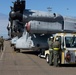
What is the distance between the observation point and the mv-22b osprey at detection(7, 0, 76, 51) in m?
23.2

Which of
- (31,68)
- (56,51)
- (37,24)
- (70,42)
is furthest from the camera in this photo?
(37,24)

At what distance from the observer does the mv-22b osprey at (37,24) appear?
23219 millimetres

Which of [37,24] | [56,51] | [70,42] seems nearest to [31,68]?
[56,51]

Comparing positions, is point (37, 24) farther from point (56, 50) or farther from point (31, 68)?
point (31, 68)

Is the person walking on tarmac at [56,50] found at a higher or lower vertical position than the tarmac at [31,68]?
higher

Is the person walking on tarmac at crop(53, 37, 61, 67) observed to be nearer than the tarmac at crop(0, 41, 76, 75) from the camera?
No

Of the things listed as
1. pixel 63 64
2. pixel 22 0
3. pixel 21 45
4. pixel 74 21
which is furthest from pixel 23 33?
pixel 63 64

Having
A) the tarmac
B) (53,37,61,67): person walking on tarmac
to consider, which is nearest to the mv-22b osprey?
the tarmac

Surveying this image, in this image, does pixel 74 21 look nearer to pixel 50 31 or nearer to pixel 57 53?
pixel 50 31

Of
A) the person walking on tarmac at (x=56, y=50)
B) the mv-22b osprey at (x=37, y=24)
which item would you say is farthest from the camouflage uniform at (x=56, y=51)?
the mv-22b osprey at (x=37, y=24)

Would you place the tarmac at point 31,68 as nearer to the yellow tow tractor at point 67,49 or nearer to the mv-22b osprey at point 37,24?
the yellow tow tractor at point 67,49

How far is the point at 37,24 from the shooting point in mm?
23078

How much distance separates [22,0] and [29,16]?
6.59 feet

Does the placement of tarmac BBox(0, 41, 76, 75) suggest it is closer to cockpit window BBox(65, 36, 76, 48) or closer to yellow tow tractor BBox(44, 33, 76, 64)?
yellow tow tractor BBox(44, 33, 76, 64)
